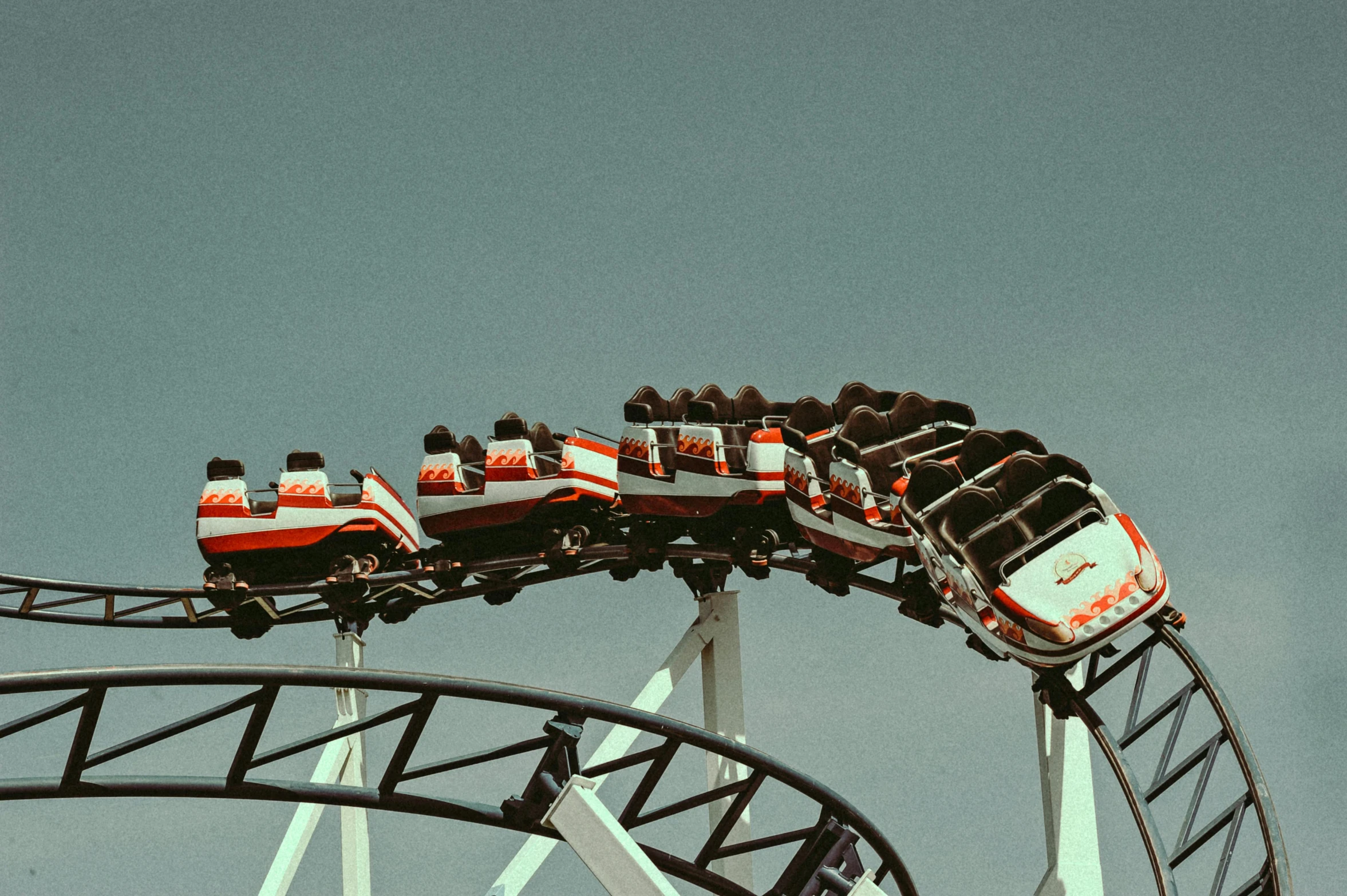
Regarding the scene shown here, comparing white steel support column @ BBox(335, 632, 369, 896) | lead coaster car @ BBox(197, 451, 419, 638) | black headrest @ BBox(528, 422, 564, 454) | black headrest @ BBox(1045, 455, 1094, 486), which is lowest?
white steel support column @ BBox(335, 632, 369, 896)

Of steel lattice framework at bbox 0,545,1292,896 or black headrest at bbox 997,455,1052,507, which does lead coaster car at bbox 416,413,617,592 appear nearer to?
steel lattice framework at bbox 0,545,1292,896

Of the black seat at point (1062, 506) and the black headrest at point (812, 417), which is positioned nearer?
the black seat at point (1062, 506)

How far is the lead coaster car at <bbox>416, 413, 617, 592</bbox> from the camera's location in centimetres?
1395

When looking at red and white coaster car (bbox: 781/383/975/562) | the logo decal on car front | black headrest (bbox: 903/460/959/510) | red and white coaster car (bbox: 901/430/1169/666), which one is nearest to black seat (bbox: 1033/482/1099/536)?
red and white coaster car (bbox: 901/430/1169/666)

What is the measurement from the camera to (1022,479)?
984cm

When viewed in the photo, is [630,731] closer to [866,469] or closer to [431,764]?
[866,469]

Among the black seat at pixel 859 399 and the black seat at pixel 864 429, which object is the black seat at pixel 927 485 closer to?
the black seat at pixel 864 429

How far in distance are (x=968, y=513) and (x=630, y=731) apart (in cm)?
416

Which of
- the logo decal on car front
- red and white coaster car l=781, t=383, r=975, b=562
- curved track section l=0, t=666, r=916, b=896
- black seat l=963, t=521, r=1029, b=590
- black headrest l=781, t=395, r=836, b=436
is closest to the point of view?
curved track section l=0, t=666, r=916, b=896

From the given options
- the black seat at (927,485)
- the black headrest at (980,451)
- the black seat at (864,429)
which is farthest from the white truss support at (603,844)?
the black seat at (864,429)

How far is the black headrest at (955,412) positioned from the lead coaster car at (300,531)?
5538 mm

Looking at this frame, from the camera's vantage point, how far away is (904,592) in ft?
37.7

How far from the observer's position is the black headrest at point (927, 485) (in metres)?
10.1

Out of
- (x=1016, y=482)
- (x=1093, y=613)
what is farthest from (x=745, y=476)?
(x=1093, y=613)
